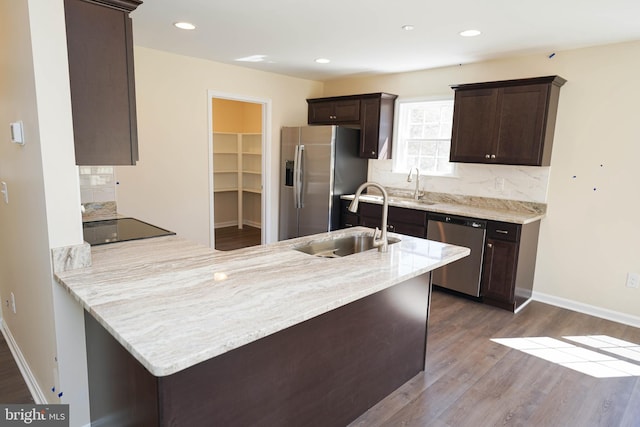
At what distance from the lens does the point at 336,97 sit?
5.14 metres

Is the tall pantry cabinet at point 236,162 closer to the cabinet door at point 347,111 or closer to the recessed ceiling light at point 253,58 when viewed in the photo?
the cabinet door at point 347,111

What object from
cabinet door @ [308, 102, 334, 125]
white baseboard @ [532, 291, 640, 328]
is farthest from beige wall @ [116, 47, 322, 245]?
white baseboard @ [532, 291, 640, 328]

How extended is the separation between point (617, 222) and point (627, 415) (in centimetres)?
188

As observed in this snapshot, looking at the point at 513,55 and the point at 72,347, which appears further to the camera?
the point at 513,55

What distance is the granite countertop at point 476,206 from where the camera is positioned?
3.68 m

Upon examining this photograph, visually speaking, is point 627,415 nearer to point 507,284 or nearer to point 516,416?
point 516,416

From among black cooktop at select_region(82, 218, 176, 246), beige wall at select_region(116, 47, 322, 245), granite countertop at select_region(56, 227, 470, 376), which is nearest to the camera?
granite countertop at select_region(56, 227, 470, 376)

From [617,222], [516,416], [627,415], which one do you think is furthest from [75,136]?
[617,222]

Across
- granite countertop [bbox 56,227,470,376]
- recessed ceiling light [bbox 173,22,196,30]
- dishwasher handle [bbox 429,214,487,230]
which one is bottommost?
dishwasher handle [bbox 429,214,487,230]

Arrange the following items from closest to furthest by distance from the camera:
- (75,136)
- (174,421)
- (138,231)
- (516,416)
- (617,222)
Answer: (174,421) < (75,136) < (516,416) < (138,231) < (617,222)

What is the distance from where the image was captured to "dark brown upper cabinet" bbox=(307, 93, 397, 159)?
4.78 meters

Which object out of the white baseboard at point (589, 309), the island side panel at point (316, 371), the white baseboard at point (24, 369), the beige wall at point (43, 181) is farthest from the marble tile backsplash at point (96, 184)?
the white baseboard at point (589, 309)

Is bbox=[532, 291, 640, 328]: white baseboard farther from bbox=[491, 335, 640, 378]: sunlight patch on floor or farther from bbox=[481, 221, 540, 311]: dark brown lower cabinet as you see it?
bbox=[491, 335, 640, 378]: sunlight patch on floor

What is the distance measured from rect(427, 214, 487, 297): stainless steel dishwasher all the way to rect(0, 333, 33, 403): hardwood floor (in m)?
3.49
